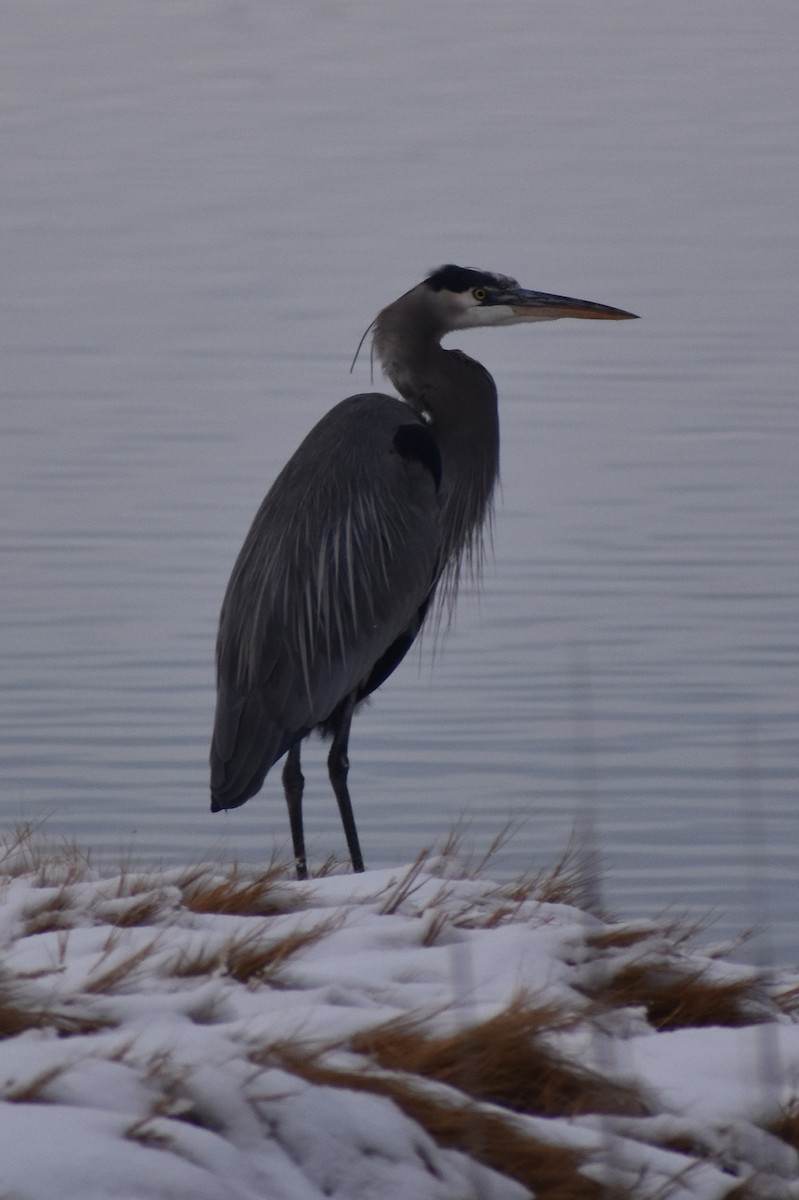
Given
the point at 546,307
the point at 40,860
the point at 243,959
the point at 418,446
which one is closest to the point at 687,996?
the point at 243,959

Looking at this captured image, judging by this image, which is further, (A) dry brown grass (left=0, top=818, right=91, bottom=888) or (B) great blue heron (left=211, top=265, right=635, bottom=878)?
(B) great blue heron (left=211, top=265, right=635, bottom=878)

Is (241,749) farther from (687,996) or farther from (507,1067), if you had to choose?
(507,1067)

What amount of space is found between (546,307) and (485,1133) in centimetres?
514

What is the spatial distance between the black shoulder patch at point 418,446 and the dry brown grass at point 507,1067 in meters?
3.73

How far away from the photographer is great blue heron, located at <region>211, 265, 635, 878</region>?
21.6 ft

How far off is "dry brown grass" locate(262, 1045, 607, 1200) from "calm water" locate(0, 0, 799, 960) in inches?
Result: 17.5

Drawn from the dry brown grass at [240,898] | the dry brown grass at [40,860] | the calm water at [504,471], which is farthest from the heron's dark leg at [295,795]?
the dry brown grass at [240,898]

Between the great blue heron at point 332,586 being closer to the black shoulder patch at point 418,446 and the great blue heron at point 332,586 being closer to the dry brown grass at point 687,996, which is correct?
the black shoulder patch at point 418,446

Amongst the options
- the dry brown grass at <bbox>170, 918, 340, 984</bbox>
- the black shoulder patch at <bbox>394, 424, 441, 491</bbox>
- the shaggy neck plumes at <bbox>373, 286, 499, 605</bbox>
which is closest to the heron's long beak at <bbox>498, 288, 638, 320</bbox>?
the shaggy neck plumes at <bbox>373, 286, 499, 605</bbox>

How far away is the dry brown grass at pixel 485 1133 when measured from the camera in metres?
3.18

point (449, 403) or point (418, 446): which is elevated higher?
point (449, 403)

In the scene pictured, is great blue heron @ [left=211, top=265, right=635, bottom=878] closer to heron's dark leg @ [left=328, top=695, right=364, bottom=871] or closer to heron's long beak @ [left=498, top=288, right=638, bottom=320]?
heron's dark leg @ [left=328, top=695, right=364, bottom=871]

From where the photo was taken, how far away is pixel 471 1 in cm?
7562

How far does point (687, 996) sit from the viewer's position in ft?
13.1
